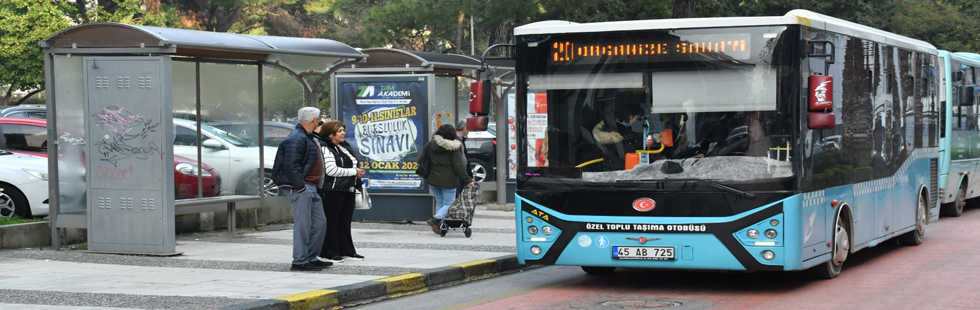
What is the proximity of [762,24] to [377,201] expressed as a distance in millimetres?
8565

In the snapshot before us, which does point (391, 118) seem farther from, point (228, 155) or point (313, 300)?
point (313, 300)

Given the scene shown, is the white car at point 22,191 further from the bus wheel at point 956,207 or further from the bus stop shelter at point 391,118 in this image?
the bus wheel at point 956,207

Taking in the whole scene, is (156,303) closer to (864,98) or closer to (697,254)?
(697,254)

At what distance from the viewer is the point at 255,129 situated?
50.2ft

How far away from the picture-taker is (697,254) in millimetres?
9453

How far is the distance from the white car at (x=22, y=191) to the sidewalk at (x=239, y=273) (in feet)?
7.28

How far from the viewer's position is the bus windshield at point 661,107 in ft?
30.6

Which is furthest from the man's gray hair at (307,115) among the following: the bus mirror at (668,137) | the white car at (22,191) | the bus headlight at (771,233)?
the white car at (22,191)

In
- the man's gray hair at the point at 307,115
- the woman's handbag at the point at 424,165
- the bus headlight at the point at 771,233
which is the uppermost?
the man's gray hair at the point at 307,115

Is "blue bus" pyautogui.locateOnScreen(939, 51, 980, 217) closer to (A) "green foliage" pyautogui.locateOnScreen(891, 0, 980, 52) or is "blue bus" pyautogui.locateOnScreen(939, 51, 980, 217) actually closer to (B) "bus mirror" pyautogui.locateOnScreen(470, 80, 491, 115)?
(B) "bus mirror" pyautogui.locateOnScreen(470, 80, 491, 115)

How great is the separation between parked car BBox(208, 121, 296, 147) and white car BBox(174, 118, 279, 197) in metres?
0.06

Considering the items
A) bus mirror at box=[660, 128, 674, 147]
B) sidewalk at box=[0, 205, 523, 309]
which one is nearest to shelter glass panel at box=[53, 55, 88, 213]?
sidewalk at box=[0, 205, 523, 309]

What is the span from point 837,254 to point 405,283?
13.3ft

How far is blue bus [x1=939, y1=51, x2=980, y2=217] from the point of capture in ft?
60.3
